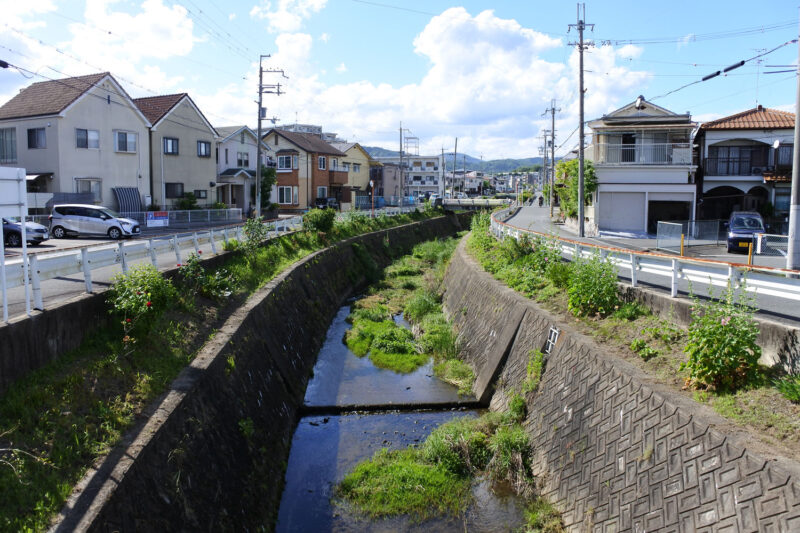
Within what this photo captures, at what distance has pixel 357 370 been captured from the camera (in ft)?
52.7

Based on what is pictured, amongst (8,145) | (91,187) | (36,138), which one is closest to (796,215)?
(91,187)

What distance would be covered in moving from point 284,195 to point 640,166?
114 feet

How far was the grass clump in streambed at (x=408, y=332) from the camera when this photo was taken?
631 inches

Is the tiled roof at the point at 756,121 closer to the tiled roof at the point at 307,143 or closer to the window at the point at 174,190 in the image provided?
the window at the point at 174,190

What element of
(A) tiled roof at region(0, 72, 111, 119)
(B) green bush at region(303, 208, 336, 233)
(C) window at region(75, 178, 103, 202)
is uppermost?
Result: (A) tiled roof at region(0, 72, 111, 119)

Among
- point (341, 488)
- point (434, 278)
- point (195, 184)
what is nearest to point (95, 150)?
point (195, 184)

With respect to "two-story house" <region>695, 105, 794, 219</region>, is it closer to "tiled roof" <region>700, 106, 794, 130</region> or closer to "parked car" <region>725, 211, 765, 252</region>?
"tiled roof" <region>700, 106, 794, 130</region>

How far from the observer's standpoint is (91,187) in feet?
113

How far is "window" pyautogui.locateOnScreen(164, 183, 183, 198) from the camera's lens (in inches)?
1609

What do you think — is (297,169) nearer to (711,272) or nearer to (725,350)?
(711,272)

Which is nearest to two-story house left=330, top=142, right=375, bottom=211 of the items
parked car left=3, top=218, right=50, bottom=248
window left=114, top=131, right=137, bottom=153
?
window left=114, top=131, right=137, bottom=153

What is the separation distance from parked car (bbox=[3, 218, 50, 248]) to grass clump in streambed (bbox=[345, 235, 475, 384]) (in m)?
12.0

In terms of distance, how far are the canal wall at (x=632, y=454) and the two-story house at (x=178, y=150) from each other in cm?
3415

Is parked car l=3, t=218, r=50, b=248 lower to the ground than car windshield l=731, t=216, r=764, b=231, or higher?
lower
